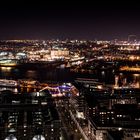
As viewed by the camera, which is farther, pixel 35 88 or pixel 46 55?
pixel 46 55

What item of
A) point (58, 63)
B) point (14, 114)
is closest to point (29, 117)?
point (14, 114)

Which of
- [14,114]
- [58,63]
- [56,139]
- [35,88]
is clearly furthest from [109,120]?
[58,63]

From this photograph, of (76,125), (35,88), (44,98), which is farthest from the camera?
(35,88)

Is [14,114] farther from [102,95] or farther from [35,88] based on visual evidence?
[35,88]

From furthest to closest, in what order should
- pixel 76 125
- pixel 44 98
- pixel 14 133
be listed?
pixel 44 98
pixel 76 125
pixel 14 133

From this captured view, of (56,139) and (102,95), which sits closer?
(56,139)

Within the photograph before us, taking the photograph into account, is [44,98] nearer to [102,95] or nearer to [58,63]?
[102,95]
